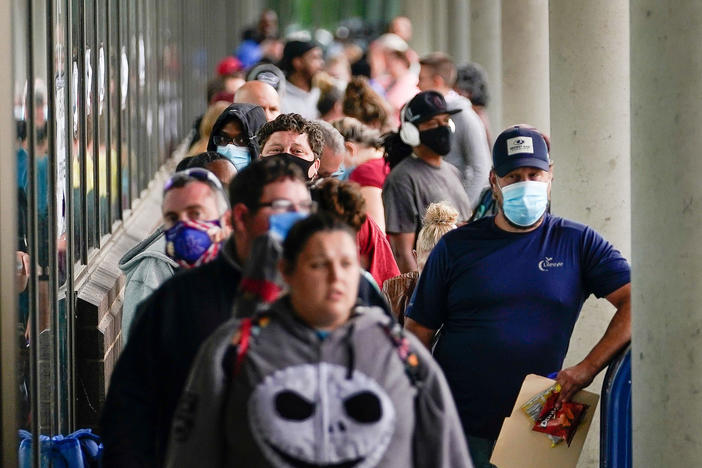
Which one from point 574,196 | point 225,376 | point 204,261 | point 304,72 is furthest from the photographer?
point 304,72

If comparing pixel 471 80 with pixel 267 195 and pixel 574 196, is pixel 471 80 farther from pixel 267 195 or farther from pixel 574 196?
pixel 267 195

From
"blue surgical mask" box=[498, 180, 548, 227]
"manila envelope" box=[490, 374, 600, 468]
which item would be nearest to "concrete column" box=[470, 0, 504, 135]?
"blue surgical mask" box=[498, 180, 548, 227]

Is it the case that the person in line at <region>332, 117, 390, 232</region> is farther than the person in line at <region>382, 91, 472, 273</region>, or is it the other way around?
the person in line at <region>382, 91, 472, 273</region>

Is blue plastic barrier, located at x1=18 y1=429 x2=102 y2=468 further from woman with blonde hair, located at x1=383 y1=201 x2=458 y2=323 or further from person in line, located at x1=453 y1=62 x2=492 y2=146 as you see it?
person in line, located at x1=453 y1=62 x2=492 y2=146

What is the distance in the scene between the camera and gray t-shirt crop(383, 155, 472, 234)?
8.78 metres

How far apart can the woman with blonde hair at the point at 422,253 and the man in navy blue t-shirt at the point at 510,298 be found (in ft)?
1.77

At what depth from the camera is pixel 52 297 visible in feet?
22.4

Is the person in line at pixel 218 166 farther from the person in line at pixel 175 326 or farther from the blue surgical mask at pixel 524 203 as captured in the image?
the person in line at pixel 175 326

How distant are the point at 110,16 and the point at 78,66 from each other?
93.7 inches

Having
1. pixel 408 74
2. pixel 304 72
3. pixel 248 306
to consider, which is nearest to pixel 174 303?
pixel 248 306

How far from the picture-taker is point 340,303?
379cm

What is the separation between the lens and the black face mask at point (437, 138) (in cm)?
904

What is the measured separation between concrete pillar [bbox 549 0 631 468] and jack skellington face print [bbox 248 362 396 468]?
4.28 meters

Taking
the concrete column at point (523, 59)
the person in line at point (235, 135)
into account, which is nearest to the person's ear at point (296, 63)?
the concrete column at point (523, 59)
